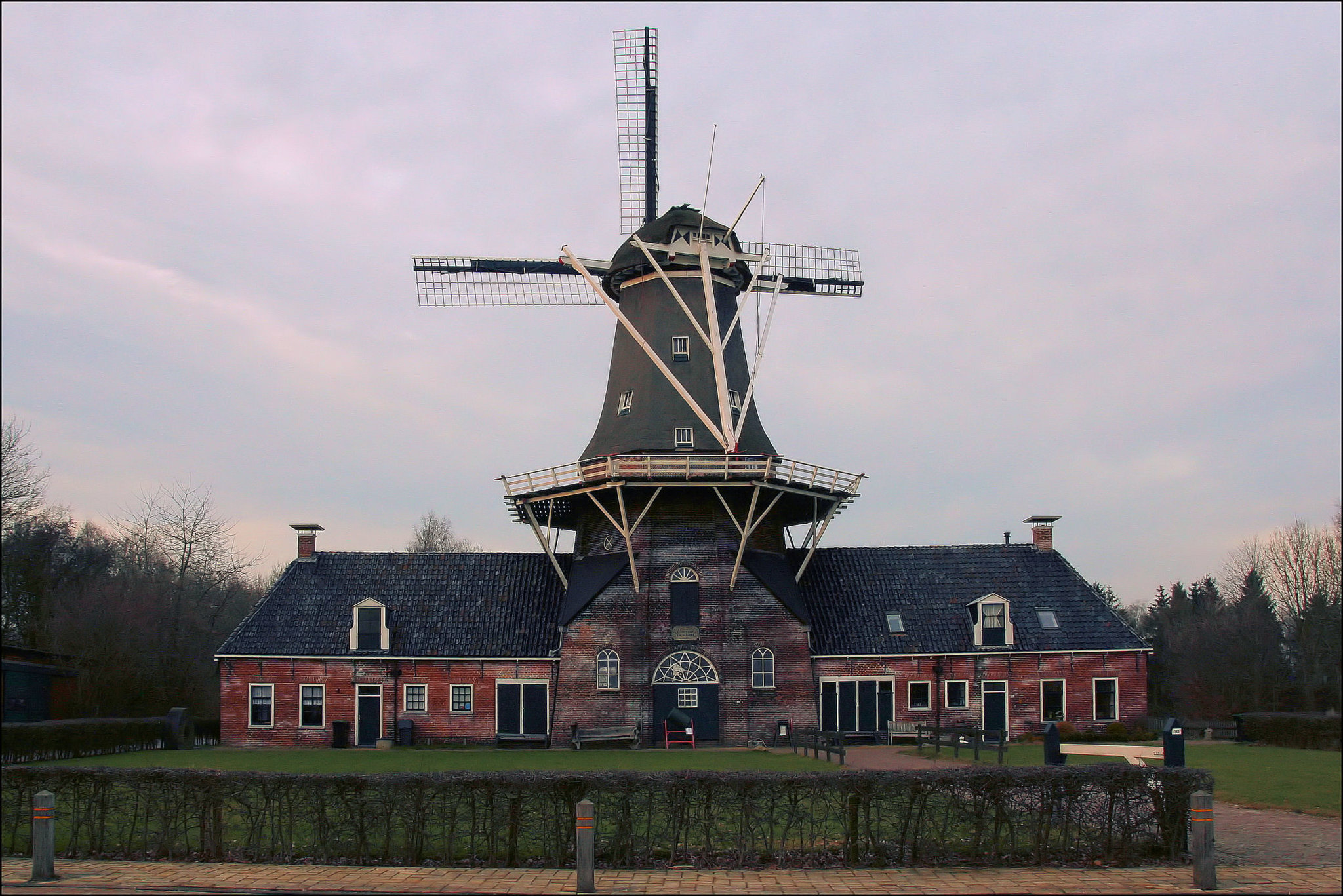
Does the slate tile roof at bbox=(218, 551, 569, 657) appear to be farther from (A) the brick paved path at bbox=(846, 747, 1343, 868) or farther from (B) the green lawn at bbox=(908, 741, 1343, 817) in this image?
(A) the brick paved path at bbox=(846, 747, 1343, 868)

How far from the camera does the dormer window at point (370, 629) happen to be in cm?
2995

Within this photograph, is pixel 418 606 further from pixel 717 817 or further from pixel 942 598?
pixel 717 817

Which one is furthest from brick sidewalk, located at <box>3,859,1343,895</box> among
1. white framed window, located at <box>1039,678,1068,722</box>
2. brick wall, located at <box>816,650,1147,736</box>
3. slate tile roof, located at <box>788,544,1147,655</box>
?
white framed window, located at <box>1039,678,1068,722</box>

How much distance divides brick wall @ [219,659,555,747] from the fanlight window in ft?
10.6

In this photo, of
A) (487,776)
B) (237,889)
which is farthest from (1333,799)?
(237,889)

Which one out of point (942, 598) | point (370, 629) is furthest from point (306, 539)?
point (942, 598)

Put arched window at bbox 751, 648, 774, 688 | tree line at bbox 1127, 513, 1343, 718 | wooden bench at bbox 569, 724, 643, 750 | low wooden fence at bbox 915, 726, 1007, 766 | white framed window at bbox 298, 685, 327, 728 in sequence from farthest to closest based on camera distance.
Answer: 1. white framed window at bbox 298, 685, 327, 728
2. arched window at bbox 751, 648, 774, 688
3. wooden bench at bbox 569, 724, 643, 750
4. low wooden fence at bbox 915, 726, 1007, 766
5. tree line at bbox 1127, 513, 1343, 718

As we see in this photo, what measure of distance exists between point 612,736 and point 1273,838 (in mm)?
16912

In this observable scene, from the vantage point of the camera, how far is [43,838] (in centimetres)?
1097

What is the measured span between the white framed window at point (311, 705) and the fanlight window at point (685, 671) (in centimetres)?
885

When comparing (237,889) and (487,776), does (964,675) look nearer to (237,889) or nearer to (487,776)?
(487,776)

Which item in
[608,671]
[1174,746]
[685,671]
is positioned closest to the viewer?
[1174,746]

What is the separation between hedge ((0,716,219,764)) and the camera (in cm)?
2359

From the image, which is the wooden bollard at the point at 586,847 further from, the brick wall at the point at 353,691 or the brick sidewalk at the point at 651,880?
the brick wall at the point at 353,691
